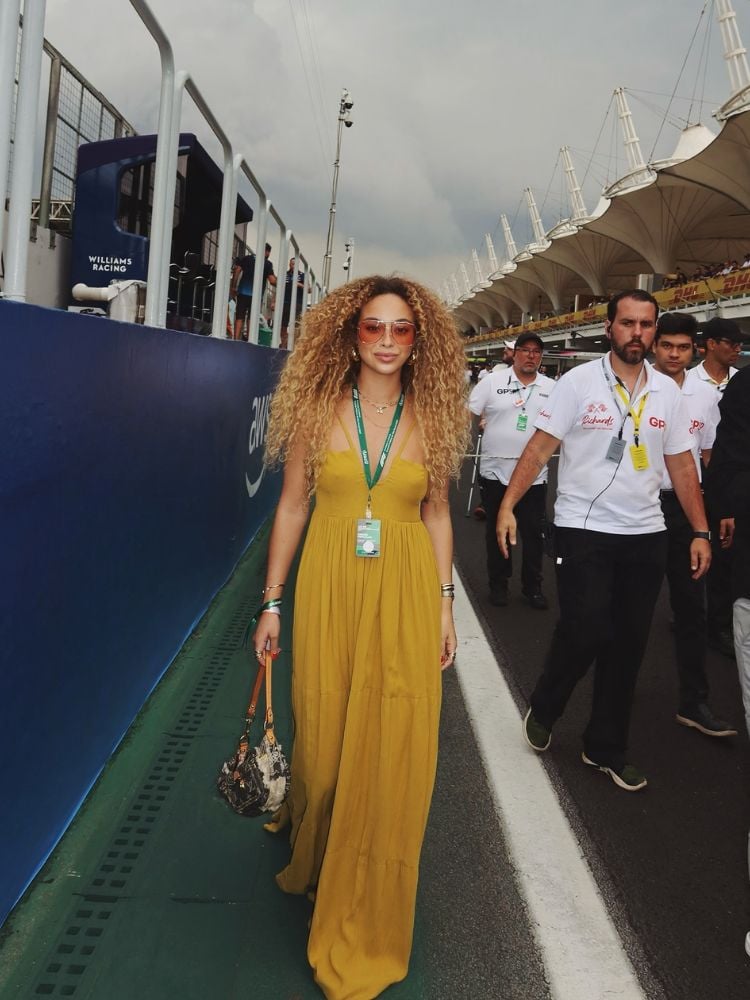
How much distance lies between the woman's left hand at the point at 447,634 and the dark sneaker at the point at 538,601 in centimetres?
383

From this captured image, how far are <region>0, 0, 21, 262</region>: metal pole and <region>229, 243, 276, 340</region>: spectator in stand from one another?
4.21 m

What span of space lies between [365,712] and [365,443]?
0.75 m

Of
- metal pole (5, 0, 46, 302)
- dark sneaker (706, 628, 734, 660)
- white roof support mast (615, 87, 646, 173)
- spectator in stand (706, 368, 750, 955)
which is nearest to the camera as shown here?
metal pole (5, 0, 46, 302)

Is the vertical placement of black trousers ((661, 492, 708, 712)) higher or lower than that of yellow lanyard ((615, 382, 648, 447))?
lower

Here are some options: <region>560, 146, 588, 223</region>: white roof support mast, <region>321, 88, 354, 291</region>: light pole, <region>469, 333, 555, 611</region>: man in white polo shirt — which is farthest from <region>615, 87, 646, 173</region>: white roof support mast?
<region>469, 333, 555, 611</region>: man in white polo shirt

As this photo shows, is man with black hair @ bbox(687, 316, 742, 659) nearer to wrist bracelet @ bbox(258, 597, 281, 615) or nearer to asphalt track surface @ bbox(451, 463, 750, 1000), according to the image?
asphalt track surface @ bbox(451, 463, 750, 1000)

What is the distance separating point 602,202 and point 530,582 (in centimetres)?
8028

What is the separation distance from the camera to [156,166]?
3352mm

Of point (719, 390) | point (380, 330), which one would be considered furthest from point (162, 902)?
point (719, 390)

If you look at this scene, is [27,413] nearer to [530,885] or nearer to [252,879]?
[252,879]

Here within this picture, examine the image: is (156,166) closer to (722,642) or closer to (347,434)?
(347,434)

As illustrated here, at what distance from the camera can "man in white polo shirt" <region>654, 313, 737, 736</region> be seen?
4086 millimetres

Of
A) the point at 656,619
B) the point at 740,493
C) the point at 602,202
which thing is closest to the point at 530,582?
the point at 656,619

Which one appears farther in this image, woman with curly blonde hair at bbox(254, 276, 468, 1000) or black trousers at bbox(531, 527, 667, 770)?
black trousers at bbox(531, 527, 667, 770)
